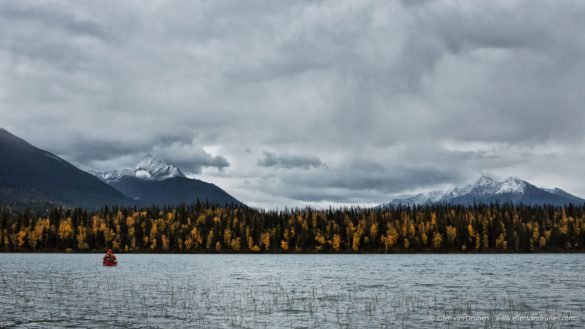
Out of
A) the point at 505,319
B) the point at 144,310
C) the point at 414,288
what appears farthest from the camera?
the point at 414,288

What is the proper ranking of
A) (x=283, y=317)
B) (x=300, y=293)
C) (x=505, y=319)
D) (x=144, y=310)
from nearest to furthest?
(x=505, y=319) < (x=283, y=317) < (x=144, y=310) < (x=300, y=293)

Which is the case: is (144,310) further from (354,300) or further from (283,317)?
(354,300)

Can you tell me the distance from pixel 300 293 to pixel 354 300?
10088 millimetres

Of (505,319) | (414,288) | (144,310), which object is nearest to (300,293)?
(414,288)

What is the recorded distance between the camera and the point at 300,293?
67125 millimetres

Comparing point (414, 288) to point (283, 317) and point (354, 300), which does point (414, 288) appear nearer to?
point (354, 300)

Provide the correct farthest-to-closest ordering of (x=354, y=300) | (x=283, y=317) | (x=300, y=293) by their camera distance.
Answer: (x=300, y=293), (x=354, y=300), (x=283, y=317)

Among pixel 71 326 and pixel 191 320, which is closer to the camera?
pixel 71 326

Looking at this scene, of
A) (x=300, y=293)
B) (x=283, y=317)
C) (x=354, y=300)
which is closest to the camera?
(x=283, y=317)

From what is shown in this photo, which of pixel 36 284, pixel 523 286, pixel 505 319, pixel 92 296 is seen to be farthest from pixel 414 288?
pixel 36 284

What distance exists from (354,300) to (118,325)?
26.0 metres

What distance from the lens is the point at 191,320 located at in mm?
45219

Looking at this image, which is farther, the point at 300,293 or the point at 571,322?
the point at 300,293

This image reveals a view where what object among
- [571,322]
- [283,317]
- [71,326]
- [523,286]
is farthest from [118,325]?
[523,286]
